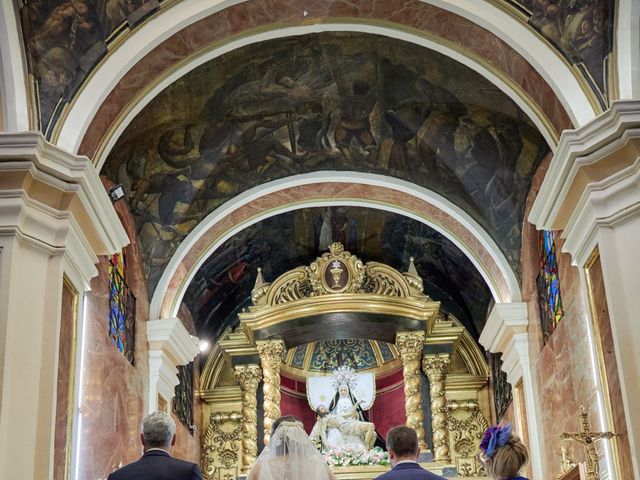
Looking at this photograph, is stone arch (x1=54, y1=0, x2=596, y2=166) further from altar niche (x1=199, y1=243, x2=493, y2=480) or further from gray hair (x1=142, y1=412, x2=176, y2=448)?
altar niche (x1=199, y1=243, x2=493, y2=480)

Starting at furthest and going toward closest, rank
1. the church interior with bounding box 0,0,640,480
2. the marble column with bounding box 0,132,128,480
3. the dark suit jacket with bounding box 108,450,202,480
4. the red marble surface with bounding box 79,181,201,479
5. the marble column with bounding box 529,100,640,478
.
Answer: the red marble surface with bounding box 79,181,201,479, the church interior with bounding box 0,0,640,480, the marble column with bounding box 529,100,640,478, the marble column with bounding box 0,132,128,480, the dark suit jacket with bounding box 108,450,202,480

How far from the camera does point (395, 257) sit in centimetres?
1733

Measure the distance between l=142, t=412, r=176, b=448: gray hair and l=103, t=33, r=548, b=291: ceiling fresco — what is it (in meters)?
6.71

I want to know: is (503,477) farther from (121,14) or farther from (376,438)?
(376,438)

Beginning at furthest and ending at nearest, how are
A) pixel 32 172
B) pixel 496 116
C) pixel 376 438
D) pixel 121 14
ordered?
pixel 376 438, pixel 496 116, pixel 121 14, pixel 32 172

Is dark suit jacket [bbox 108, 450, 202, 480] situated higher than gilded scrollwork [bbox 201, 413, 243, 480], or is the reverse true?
gilded scrollwork [bbox 201, 413, 243, 480]

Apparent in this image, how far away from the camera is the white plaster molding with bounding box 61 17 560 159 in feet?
30.9

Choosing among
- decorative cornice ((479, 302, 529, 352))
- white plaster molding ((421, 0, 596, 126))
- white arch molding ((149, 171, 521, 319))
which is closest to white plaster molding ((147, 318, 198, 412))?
white arch molding ((149, 171, 521, 319))

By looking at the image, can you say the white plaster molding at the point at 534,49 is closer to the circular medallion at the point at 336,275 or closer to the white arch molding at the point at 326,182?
the white arch molding at the point at 326,182

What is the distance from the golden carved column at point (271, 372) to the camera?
15797mm

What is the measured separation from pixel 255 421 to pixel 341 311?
2.40 meters

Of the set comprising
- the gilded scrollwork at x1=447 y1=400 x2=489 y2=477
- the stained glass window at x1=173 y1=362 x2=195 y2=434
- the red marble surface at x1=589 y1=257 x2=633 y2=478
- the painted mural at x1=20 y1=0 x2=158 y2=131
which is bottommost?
the red marble surface at x1=589 y1=257 x2=633 y2=478

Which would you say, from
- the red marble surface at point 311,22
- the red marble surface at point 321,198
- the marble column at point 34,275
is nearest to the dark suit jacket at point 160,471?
the marble column at point 34,275

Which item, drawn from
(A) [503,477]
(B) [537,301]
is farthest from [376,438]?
(A) [503,477]
